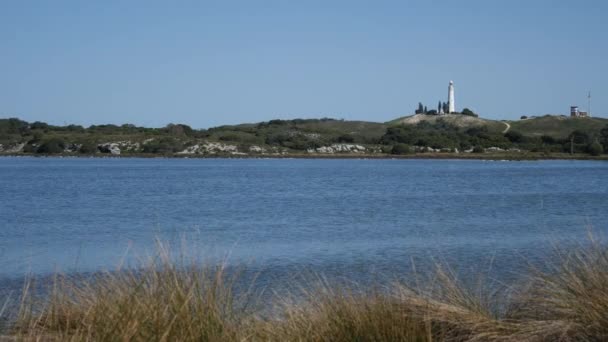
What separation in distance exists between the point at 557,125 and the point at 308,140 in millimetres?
50836

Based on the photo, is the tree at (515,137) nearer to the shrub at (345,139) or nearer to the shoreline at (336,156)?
the shoreline at (336,156)

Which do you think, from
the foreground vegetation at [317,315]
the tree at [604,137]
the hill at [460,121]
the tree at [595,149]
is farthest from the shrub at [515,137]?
the foreground vegetation at [317,315]

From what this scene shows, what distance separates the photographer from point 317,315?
770 centimetres

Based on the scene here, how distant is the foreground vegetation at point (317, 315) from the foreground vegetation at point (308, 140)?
366 ft

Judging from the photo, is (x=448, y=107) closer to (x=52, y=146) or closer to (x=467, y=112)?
(x=467, y=112)

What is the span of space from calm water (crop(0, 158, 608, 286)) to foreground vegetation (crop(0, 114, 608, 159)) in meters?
71.1

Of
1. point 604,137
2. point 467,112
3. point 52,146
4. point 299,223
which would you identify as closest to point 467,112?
point 467,112

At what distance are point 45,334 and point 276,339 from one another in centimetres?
202

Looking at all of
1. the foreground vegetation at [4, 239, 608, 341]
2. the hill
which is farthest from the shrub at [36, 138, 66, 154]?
the foreground vegetation at [4, 239, 608, 341]

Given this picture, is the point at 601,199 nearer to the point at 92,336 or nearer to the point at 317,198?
the point at 317,198

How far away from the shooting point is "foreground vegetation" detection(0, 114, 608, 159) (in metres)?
125

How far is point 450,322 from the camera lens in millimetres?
7605

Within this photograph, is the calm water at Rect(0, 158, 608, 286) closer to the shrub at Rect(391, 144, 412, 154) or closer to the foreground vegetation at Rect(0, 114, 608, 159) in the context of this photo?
the shrub at Rect(391, 144, 412, 154)

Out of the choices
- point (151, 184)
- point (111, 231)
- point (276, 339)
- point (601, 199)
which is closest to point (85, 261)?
point (111, 231)
